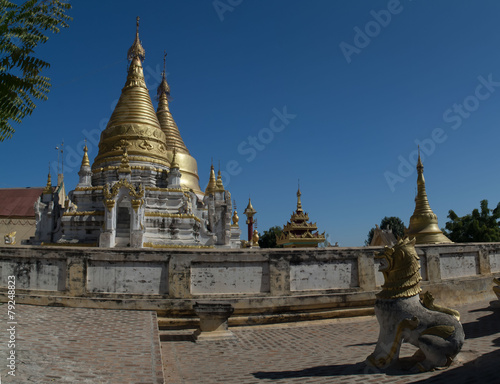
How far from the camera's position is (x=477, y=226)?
3472 cm

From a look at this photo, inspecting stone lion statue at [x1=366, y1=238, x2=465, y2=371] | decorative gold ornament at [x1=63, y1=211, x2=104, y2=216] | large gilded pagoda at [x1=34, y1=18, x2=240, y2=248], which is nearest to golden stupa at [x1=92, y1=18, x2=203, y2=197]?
large gilded pagoda at [x1=34, y1=18, x2=240, y2=248]

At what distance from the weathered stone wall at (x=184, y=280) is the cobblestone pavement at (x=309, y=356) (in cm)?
50

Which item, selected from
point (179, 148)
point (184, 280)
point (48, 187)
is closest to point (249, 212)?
point (179, 148)

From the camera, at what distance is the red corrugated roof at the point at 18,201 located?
44172 mm

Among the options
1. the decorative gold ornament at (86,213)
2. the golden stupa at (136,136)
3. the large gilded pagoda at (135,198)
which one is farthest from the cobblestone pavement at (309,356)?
the golden stupa at (136,136)

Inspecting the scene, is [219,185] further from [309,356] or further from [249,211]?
[309,356]

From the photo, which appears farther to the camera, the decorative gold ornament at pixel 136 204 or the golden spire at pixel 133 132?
A: the golden spire at pixel 133 132

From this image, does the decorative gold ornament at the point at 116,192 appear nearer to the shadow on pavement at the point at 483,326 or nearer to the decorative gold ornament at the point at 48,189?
the decorative gold ornament at the point at 48,189

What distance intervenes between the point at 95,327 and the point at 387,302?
16.5ft

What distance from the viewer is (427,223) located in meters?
22.0

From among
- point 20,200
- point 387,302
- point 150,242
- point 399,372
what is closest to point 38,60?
point 387,302

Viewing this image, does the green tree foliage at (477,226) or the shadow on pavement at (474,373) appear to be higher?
the green tree foliage at (477,226)

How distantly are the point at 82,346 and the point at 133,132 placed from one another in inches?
1133

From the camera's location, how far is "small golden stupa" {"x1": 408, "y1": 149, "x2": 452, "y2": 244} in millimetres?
21391
